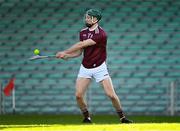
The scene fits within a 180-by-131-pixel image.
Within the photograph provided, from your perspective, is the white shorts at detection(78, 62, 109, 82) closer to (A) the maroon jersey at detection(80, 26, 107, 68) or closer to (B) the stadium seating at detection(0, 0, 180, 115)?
(A) the maroon jersey at detection(80, 26, 107, 68)

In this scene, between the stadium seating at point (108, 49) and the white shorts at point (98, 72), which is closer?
the white shorts at point (98, 72)

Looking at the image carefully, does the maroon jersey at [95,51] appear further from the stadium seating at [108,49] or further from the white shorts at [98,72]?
the stadium seating at [108,49]

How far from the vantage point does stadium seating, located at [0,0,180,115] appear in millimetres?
16906

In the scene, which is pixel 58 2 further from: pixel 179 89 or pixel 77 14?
pixel 179 89

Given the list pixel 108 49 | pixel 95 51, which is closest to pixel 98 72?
pixel 95 51

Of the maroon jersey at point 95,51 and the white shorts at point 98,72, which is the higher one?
the maroon jersey at point 95,51

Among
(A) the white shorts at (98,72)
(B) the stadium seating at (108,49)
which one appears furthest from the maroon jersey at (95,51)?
(B) the stadium seating at (108,49)

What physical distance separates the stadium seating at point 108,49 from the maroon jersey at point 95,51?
18.5 feet

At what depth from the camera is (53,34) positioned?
17.5 meters

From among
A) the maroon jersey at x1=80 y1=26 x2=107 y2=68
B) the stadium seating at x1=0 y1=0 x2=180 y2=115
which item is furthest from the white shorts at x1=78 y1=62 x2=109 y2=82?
the stadium seating at x1=0 y1=0 x2=180 y2=115

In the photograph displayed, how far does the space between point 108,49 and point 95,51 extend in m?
6.41

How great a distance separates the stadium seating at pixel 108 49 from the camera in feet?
55.5

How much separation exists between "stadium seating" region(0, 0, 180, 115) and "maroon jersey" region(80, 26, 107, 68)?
565 cm

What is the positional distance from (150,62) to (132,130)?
321 inches
